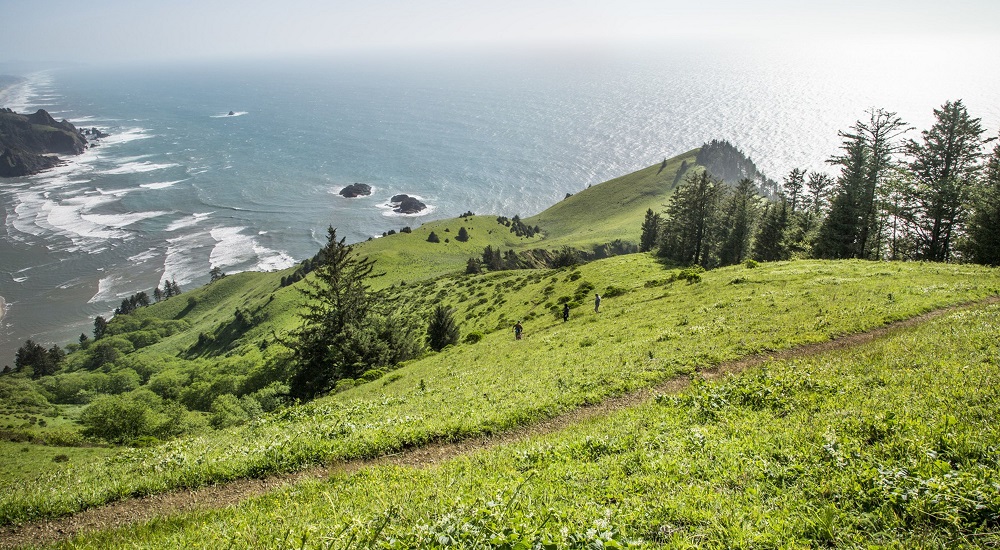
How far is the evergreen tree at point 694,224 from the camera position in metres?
75.1

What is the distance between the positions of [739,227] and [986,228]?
34.6 metres

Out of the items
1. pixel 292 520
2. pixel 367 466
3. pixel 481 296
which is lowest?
pixel 481 296

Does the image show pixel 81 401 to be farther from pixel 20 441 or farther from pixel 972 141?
pixel 972 141

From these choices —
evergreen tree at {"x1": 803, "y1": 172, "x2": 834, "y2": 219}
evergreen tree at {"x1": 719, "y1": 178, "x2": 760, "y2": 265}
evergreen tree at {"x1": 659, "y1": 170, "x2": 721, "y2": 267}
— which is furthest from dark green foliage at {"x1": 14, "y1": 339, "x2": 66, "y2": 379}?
evergreen tree at {"x1": 803, "y1": 172, "x2": 834, "y2": 219}

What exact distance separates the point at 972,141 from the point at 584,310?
5065 centimetres

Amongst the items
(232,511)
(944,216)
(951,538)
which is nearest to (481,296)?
(944,216)

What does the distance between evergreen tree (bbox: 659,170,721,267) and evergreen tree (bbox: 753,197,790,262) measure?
737 centimetres

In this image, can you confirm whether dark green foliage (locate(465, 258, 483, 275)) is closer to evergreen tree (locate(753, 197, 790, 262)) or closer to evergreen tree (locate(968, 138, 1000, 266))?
evergreen tree (locate(753, 197, 790, 262))

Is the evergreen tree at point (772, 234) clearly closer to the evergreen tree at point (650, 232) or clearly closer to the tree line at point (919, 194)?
the tree line at point (919, 194)

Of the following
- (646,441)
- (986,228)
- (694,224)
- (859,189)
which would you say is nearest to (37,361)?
(694,224)

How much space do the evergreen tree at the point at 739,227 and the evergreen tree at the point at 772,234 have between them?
71.0 inches

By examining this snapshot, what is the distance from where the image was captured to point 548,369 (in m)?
24.4

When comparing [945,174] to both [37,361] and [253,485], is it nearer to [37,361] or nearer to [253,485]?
[253,485]

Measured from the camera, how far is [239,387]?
59.4 metres
